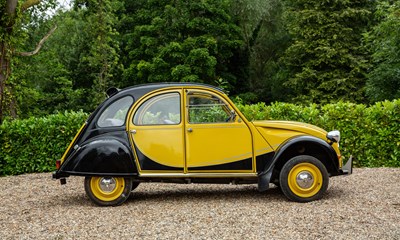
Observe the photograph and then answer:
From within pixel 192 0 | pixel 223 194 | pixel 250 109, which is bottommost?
pixel 223 194

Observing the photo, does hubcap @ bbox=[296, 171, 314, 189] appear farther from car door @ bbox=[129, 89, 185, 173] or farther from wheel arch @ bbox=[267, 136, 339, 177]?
car door @ bbox=[129, 89, 185, 173]

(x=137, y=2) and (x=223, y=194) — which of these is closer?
(x=223, y=194)

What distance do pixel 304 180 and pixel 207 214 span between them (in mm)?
1637

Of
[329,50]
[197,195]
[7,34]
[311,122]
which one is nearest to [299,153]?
[197,195]

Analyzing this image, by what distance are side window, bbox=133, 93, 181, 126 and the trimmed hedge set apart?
4.34 meters

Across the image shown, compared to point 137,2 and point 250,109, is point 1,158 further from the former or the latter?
point 137,2

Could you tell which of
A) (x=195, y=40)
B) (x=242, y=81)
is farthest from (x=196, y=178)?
(x=242, y=81)

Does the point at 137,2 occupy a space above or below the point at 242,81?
above

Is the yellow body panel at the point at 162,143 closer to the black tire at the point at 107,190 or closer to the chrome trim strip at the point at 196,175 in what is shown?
the chrome trim strip at the point at 196,175

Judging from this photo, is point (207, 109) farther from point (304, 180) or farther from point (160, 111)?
point (304, 180)

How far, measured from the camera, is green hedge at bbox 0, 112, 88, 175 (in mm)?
11375

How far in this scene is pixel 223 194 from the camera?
8234mm

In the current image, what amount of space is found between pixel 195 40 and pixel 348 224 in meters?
22.8

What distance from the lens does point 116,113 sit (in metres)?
7.60
